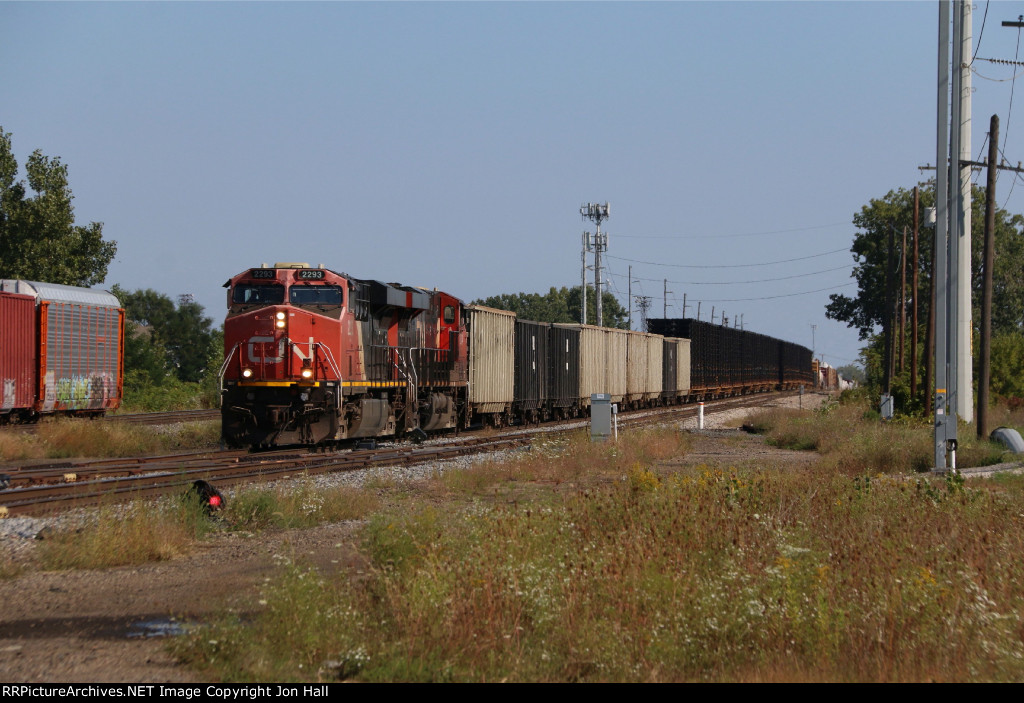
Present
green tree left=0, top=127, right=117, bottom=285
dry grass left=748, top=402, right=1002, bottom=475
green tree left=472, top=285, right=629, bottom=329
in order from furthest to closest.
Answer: green tree left=472, top=285, right=629, bottom=329 < green tree left=0, top=127, right=117, bottom=285 < dry grass left=748, top=402, right=1002, bottom=475

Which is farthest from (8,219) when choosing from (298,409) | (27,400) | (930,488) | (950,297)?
(930,488)

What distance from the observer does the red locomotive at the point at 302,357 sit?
1816cm

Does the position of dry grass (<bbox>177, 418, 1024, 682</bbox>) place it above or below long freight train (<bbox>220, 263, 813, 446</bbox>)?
below

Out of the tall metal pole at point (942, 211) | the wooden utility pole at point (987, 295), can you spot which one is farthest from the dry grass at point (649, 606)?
the wooden utility pole at point (987, 295)

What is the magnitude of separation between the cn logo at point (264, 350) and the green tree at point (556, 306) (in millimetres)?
90722

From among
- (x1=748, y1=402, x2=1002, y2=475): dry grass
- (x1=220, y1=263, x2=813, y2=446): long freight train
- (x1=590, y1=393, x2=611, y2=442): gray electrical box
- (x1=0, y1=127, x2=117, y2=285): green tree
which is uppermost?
(x1=0, y1=127, x2=117, y2=285): green tree

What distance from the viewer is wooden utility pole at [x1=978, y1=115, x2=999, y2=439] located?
19.7 metres

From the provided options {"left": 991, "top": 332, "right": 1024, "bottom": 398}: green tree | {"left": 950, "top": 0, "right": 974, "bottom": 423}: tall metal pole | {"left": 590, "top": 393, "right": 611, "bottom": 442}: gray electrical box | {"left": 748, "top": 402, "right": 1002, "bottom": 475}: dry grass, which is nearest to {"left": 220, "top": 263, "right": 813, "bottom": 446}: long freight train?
{"left": 590, "top": 393, "right": 611, "bottom": 442}: gray electrical box

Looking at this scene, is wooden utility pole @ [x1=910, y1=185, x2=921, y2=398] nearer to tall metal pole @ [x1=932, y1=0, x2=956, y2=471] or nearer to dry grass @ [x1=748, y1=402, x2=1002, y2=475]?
dry grass @ [x1=748, y1=402, x2=1002, y2=475]

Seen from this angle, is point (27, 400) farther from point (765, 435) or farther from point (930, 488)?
point (930, 488)

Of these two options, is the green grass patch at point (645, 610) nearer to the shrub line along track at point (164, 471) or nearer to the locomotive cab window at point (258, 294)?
the shrub line along track at point (164, 471)

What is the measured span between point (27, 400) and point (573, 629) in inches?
869

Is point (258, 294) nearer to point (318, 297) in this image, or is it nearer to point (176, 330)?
point (318, 297)

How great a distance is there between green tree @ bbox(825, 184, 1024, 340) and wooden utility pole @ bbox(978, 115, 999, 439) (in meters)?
42.7
